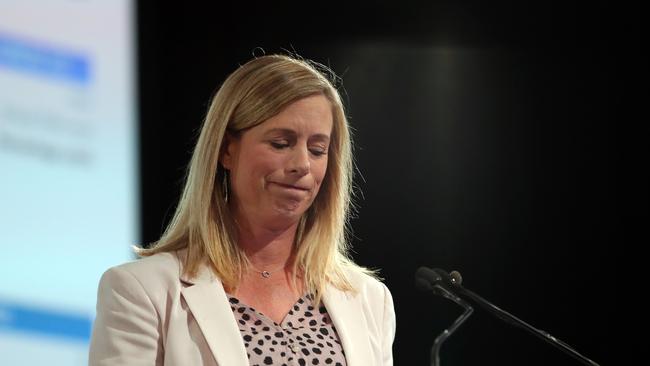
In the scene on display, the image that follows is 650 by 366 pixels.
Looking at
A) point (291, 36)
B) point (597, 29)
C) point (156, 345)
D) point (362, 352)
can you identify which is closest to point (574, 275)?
point (597, 29)

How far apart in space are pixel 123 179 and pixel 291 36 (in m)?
1.29

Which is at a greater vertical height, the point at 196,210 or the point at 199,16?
the point at 199,16

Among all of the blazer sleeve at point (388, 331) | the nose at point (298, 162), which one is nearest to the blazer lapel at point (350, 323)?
the blazer sleeve at point (388, 331)

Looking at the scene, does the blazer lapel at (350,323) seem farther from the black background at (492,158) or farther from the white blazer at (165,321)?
the black background at (492,158)

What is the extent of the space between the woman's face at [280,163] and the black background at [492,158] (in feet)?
7.51

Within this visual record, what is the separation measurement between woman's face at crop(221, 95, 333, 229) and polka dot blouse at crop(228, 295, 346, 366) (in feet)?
0.78

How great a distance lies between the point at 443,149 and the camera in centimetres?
489

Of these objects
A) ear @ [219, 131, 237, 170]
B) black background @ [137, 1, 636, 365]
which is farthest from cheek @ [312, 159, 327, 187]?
black background @ [137, 1, 636, 365]

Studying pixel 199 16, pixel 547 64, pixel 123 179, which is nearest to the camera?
pixel 123 179

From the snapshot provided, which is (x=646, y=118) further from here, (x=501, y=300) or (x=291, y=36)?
(x=291, y=36)

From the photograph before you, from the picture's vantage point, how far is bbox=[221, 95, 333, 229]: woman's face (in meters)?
2.40

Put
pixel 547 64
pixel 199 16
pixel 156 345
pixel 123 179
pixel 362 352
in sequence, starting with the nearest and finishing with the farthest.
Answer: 1. pixel 156 345
2. pixel 362 352
3. pixel 123 179
4. pixel 199 16
5. pixel 547 64

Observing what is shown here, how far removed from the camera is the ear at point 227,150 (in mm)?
2471

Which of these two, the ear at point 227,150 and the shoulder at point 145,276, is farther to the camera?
the ear at point 227,150
